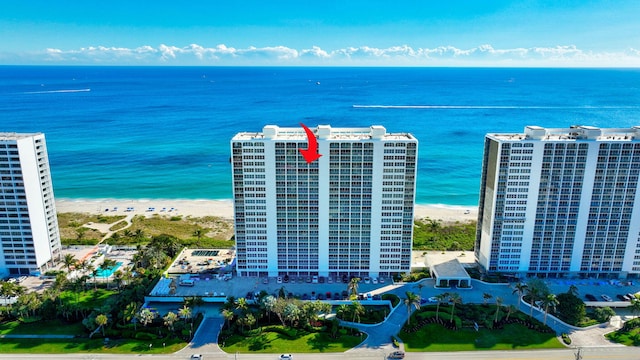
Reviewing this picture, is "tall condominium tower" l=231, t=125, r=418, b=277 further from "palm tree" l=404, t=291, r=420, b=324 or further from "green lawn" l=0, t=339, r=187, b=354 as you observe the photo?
"green lawn" l=0, t=339, r=187, b=354

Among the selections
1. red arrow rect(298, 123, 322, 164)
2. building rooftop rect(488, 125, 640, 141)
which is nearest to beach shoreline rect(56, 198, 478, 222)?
building rooftop rect(488, 125, 640, 141)

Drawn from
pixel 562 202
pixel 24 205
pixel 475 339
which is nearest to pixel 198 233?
pixel 24 205

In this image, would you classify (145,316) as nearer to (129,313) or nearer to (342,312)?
(129,313)

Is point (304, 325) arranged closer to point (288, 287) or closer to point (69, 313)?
point (288, 287)

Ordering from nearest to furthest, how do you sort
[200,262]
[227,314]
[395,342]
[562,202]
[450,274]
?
1. [395,342]
2. [227,314]
3. [450,274]
4. [562,202]
5. [200,262]

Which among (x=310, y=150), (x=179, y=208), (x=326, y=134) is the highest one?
(x=326, y=134)

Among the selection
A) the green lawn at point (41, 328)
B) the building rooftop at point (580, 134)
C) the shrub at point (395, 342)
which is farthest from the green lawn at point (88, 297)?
the building rooftop at point (580, 134)

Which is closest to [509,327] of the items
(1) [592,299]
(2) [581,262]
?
(1) [592,299]
